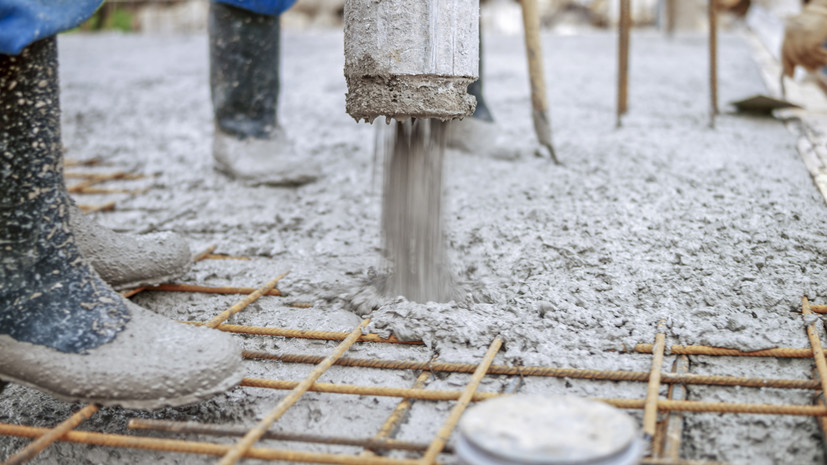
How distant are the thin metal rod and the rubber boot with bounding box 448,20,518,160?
4.44 feet

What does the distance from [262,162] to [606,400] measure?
155cm

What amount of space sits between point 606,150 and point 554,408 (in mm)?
1600

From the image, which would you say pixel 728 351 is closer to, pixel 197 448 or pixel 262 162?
pixel 197 448

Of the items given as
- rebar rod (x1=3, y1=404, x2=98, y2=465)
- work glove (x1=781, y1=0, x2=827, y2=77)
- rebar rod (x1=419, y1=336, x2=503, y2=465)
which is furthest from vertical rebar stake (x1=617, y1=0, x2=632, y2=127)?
rebar rod (x1=3, y1=404, x2=98, y2=465)

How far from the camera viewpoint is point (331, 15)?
28.5 feet

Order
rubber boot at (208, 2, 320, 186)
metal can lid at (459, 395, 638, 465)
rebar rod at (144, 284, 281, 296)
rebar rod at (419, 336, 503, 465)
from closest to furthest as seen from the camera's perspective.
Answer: metal can lid at (459, 395, 638, 465), rebar rod at (419, 336, 503, 465), rebar rod at (144, 284, 281, 296), rubber boot at (208, 2, 320, 186)

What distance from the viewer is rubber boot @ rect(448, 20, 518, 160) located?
7.77 ft

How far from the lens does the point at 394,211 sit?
5.18ft

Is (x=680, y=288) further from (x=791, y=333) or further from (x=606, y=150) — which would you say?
(x=606, y=150)

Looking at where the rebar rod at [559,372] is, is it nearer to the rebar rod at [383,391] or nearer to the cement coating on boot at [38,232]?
the rebar rod at [383,391]

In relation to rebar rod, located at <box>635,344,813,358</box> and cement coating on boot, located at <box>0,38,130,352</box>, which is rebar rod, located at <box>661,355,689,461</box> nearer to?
rebar rod, located at <box>635,344,813,358</box>

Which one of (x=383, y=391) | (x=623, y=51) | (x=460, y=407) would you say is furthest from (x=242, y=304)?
(x=623, y=51)

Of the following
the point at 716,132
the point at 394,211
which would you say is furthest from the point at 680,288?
the point at 716,132

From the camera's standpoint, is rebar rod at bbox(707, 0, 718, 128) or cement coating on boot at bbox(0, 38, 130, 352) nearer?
cement coating on boot at bbox(0, 38, 130, 352)
